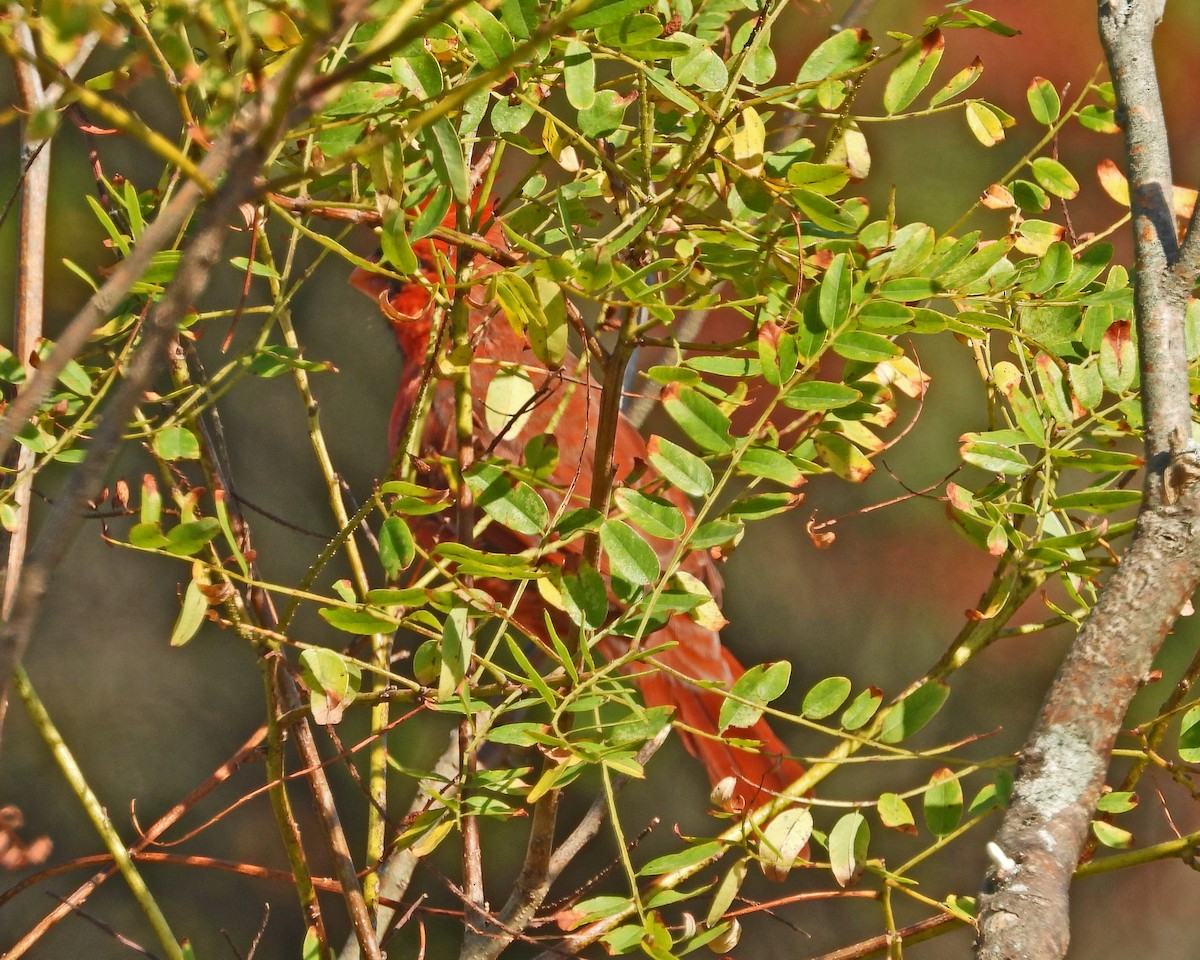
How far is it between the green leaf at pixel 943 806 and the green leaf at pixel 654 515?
221mm

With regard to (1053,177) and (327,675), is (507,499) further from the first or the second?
(1053,177)

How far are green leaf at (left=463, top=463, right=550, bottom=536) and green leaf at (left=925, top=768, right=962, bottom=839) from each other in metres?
0.29

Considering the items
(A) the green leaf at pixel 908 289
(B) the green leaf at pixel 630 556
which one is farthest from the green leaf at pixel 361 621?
(A) the green leaf at pixel 908 289

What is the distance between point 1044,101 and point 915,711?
481 millimetres

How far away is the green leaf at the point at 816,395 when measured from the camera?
65cm

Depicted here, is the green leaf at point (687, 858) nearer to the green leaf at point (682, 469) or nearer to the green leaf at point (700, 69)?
the green leaf at point (682, 469)

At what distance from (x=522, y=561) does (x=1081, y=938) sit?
1197 mm

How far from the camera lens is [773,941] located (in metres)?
1.56

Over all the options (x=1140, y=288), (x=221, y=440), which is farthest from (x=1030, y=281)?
(x=221, y=440)

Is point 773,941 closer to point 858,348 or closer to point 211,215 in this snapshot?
point 858,348

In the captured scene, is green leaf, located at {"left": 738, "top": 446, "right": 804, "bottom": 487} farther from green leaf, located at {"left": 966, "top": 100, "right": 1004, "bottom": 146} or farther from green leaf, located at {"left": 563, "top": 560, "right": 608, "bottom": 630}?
green leaf, located at {"left": 966, "top": 100, "right": 1004, "bottom": 146}

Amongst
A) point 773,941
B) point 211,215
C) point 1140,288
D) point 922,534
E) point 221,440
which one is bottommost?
point 773,941

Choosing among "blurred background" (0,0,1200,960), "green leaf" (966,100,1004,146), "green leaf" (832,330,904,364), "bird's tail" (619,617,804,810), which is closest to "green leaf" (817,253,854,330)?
"green leaf" (832,330,904,364)

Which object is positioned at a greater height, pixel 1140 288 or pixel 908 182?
pixel 1140 288
